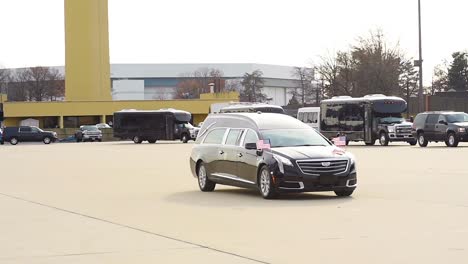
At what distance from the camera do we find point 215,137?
20.3m

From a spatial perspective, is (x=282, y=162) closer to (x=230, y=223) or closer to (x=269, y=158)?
(x=269, y=158)

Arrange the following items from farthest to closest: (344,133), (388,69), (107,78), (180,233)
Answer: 1. (107,78)
2. (388,69)
3. (344,133)
4. (180,233)

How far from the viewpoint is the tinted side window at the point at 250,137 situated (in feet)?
61.0

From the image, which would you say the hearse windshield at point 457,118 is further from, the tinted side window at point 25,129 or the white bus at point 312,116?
the tinted side window at point 25,129

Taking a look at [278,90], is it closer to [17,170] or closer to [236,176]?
[17,170]

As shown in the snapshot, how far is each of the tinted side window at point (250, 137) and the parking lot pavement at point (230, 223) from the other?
120 centimetres

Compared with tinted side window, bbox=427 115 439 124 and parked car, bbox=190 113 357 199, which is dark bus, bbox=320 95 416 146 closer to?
tinted side window, bbox=427 115 439 124

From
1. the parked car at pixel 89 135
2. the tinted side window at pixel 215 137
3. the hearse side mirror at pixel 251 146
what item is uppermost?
the tinted side window at pixel 215 137


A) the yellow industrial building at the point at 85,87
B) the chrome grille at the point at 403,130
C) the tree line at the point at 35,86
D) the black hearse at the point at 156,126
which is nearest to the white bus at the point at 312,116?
the chrome grille at the point at 403,130

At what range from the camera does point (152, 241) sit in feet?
38.4

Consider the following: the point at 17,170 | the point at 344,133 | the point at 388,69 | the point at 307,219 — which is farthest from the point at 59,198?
the point at 388,69

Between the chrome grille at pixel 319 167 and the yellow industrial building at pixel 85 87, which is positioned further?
the yellow industrial building at pixel 85 87

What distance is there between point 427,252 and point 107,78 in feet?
299

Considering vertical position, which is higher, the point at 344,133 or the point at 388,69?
the point at 388,69
